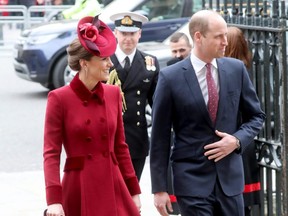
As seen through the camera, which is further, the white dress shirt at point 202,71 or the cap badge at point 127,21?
the cap badge at point 127,21

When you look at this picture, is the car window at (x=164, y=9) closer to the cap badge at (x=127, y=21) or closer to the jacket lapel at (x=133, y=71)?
the cap badge at (x=127, y=21)

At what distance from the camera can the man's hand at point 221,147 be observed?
5.54 m

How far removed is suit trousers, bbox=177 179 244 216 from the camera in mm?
5539

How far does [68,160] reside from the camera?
17.2 ft

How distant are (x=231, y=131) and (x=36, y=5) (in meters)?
20.9

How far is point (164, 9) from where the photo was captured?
16.8 meters

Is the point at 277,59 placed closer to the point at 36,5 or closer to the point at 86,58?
the point at 86,58

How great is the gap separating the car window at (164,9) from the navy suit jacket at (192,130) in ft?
36.1

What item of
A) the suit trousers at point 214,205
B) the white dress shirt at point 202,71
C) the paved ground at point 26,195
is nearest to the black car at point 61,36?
the paved ground at point 26,195

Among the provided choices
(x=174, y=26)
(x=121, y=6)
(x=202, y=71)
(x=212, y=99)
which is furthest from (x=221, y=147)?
(x=174, y=26)

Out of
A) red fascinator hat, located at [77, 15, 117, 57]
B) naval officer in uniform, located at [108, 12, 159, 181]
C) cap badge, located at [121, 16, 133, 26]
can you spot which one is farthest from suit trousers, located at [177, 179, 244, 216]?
cap badge, located at [121, 16, 133, 26]

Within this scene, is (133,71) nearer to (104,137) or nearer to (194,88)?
(194,88)

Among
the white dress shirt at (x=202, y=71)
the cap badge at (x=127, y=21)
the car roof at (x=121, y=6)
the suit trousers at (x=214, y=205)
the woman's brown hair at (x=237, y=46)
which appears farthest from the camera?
the car roof at (x=121, y=6)

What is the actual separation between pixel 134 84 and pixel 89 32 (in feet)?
6.32
